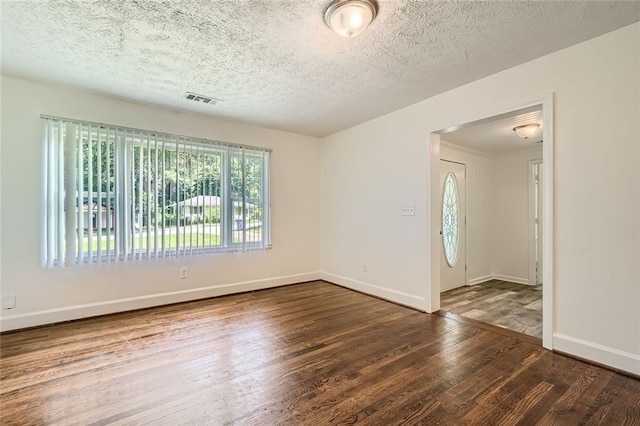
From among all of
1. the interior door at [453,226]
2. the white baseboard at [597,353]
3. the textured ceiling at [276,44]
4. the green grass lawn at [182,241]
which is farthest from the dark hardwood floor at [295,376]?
the textured ceiling at [276,44]

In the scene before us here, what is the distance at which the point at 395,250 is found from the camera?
154 inches

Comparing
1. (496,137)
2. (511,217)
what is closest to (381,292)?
(496,137)

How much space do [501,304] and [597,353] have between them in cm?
168

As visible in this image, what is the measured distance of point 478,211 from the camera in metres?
5.32

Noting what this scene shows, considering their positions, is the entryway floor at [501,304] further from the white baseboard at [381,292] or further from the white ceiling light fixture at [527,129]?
the white ceiling light fixture at [527,129]

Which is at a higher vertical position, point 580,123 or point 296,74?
point 296,74

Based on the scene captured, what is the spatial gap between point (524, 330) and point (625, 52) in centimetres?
252

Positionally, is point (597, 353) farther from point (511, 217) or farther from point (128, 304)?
point (128, 304)

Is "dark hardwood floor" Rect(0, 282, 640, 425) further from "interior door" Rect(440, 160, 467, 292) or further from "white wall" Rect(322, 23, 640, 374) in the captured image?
"interior door" Rect(440, 160, 467, 292)

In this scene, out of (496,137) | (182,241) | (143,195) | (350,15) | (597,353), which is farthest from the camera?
(496,137)

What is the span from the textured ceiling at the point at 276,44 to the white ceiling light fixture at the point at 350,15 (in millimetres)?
74

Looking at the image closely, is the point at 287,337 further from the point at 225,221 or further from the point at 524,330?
the point at 524,330

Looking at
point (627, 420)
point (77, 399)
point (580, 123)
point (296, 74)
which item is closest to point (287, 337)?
point (77, 399)

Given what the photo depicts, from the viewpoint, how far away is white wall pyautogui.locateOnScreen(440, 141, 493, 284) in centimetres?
509
